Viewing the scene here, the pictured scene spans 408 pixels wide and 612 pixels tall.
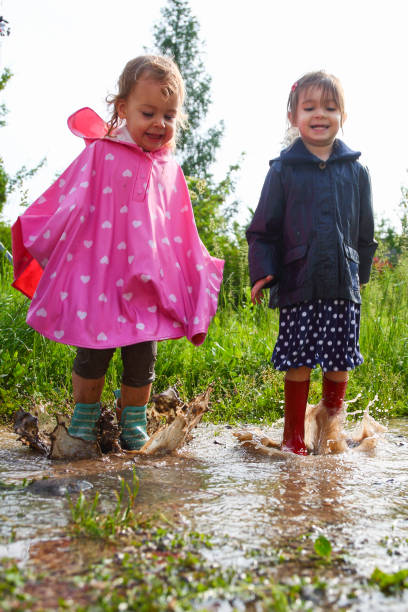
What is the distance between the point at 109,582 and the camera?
4.97 feet

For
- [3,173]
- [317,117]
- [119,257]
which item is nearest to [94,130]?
[119,257]

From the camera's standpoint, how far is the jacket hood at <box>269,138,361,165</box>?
10.8ft

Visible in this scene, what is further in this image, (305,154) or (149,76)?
(305,154)

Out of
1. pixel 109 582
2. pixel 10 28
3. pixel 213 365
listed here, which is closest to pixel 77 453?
pixel 109 582

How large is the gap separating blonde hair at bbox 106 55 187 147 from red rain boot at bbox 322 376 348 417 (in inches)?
61.4

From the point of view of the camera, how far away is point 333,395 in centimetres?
344

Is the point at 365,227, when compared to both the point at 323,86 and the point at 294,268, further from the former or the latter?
the point at 323,86

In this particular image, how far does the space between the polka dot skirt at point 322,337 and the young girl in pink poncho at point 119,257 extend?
1.51 feet

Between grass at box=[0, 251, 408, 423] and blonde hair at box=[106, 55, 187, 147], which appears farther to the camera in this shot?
grass at box=[0, 251, 408, 423]

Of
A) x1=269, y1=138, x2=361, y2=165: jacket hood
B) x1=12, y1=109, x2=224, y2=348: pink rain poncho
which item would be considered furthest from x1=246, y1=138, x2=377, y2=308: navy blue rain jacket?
x1=12, y1=109, x2=224, y2=348: pink rain poncho

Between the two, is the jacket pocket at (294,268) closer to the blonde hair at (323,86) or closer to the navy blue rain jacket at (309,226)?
the navy blue rain jacket at (309,226)

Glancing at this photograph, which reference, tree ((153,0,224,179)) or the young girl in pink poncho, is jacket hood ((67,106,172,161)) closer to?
the young girl in pink poncho

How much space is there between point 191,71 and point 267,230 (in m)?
30.9

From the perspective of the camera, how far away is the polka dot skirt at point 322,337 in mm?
3250
